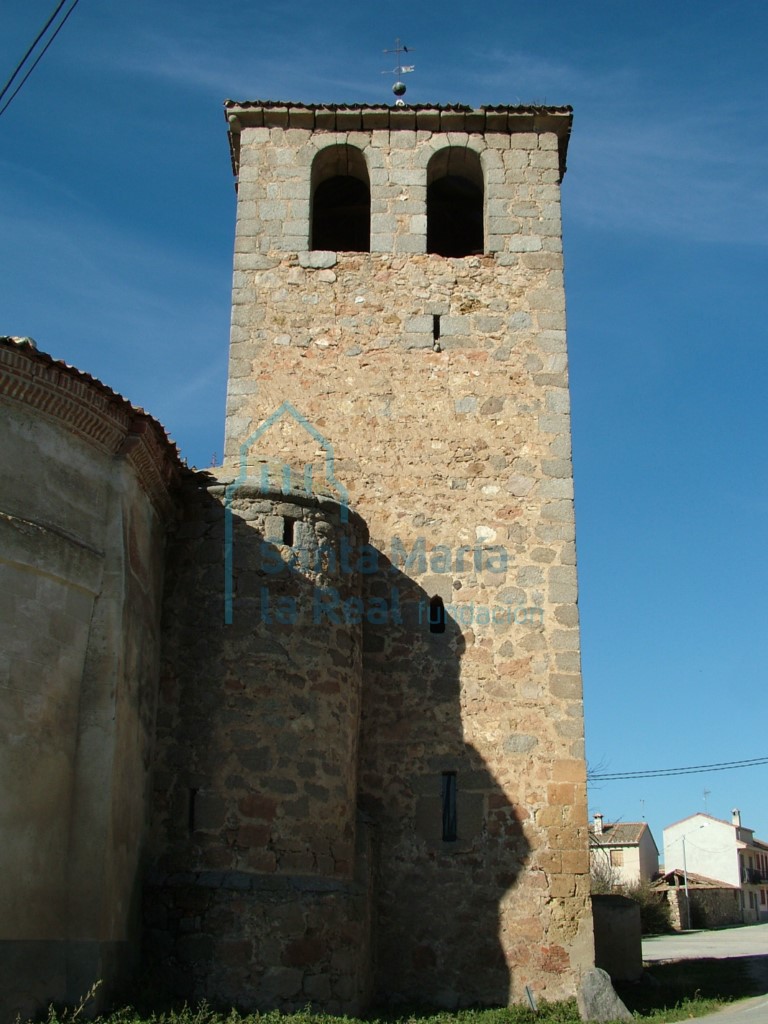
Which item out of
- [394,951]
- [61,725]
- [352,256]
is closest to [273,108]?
[352,256]

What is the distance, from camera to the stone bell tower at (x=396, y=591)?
31.3 feet

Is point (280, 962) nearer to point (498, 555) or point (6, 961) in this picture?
point (6, 961)

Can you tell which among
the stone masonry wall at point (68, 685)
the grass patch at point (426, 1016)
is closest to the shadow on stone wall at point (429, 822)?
the grass patch at point (426, 1016)

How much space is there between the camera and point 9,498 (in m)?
8.23

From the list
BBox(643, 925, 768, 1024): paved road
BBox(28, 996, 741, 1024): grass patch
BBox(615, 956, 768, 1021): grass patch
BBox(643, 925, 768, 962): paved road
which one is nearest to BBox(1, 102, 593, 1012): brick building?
BBox(28, 996, 741, 1024): grass patch

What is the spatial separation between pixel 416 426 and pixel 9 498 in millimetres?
5159

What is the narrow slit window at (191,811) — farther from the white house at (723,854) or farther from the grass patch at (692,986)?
the white house at (723,854)

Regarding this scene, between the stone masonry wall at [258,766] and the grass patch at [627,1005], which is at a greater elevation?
the stone masonry wall at [258,766]

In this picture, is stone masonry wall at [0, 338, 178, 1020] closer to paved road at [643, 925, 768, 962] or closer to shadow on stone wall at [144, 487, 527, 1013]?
shadow on stone wall at [144, 487, 527, 1013]

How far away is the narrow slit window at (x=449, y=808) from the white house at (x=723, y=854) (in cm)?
4650

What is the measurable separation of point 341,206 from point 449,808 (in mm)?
8268

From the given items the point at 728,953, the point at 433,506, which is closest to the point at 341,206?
the point at 433,506

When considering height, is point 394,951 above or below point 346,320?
below

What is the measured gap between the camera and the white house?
181 ft
